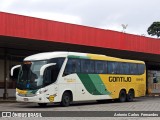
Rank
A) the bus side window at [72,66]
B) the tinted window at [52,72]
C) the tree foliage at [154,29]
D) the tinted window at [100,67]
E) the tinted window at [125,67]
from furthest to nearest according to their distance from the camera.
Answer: the tree foliage at [154,29] → the tinted window at [125,67] → the tinted window at [100,67] → the bus side window at [72,66] → the tinted window at [52,72]

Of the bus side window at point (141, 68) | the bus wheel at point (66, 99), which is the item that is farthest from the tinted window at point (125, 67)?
the bus wheel at point (66, 99)

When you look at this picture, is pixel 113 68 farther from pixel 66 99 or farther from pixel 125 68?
pixel 66 99

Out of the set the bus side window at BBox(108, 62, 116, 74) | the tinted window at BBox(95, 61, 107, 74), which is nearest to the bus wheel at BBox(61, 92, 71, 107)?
the tinted window at BBox(95, 61, 107, 74)

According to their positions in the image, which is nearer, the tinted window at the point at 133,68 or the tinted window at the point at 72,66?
the tinted window at the point at 72,66

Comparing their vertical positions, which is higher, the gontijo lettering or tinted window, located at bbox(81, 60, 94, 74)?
tinted window, located at bbox(81, 60, 94, 74)

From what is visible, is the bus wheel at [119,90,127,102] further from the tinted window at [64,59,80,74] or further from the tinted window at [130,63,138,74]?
the tinted window at [64,59,80,74]

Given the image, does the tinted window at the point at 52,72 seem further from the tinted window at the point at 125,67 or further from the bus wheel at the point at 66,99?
the tinted window at the point at 125,67

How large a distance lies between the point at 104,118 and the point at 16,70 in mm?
10140

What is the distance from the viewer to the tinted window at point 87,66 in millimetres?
24953

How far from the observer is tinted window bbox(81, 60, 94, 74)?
25.0 metres

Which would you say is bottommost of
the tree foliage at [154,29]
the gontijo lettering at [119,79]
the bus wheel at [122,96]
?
the bus wheel at [122,96]

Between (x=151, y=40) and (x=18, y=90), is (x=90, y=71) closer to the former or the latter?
(x=18, y=90)

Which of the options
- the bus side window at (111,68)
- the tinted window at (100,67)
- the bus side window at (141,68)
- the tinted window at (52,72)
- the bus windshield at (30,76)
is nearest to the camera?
the bus windshield at (30,76)

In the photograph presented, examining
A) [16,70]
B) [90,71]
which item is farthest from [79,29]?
[16,70]
